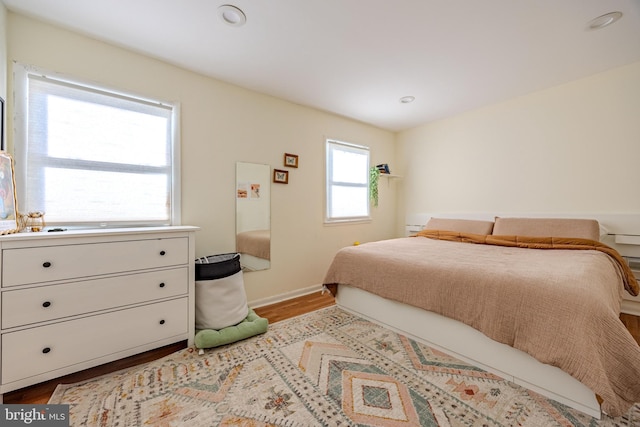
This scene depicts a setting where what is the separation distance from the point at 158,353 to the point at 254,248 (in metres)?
1.23

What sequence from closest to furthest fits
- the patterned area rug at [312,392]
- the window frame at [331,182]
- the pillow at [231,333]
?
the patterned area rug at [312,392] < the pillow at [231,333] < the window frame at [331,182]

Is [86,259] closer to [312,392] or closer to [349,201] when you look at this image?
[312,392]

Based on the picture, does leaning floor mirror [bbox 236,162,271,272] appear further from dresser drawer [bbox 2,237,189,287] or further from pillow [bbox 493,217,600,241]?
pillow [bbox 493,217,600,241]

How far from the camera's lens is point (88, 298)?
164cm

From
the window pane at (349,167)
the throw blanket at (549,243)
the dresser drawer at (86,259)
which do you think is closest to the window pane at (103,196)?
the dresser drawer at (86,259)

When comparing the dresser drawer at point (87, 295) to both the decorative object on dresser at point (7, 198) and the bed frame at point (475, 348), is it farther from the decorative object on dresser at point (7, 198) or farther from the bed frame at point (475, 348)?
the bed frame at point (475, 348)

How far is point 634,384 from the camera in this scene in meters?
1.18

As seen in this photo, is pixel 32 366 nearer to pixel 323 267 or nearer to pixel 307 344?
pixel 307 344

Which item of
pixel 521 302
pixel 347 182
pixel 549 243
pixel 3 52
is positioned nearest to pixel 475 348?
pixel 521 302

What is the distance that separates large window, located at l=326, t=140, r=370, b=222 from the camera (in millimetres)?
3689

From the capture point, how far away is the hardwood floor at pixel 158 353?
1.50 meters

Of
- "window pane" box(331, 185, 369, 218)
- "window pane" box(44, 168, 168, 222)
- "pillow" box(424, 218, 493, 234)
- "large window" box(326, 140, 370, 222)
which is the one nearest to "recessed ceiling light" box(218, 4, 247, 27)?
"window pane" box(44, 168, 168, 222)

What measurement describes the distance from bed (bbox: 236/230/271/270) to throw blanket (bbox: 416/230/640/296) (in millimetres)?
2128

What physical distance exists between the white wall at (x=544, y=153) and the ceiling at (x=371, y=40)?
261 mm
